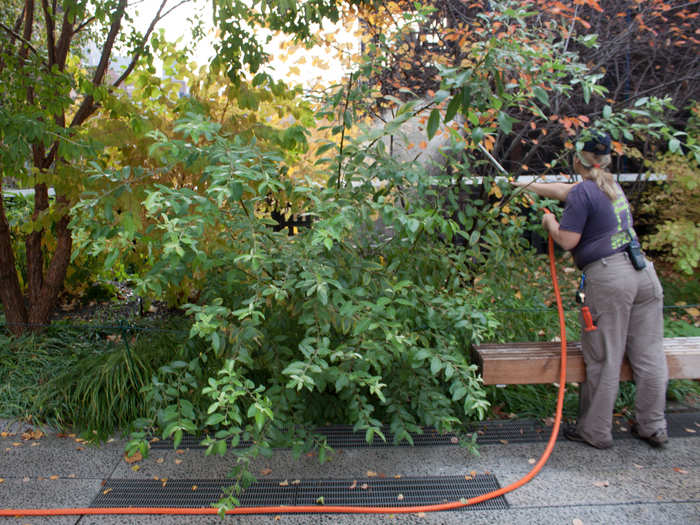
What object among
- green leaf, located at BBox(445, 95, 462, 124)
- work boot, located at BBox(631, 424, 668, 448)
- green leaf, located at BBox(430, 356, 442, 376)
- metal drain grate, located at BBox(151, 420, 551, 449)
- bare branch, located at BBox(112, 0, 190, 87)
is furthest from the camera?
bare branch, located at BBox(112, 0, 190, 87)

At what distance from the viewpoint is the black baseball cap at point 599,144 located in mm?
3238

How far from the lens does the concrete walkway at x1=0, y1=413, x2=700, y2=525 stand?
2.77m

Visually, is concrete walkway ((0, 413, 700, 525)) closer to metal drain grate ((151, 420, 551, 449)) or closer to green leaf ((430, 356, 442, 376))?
metal drain grate ((151, 420, 551, 449))

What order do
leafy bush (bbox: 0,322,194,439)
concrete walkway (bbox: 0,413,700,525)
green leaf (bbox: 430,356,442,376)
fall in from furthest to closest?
leafy bush (bbox: 0,322,194,439)
green leaf (bbox: 430,356,442,376)
concrete walkway (bbox: 0,413,700,525)

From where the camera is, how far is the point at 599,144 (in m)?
3.25

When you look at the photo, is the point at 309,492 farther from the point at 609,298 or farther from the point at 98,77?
the point at 98,77

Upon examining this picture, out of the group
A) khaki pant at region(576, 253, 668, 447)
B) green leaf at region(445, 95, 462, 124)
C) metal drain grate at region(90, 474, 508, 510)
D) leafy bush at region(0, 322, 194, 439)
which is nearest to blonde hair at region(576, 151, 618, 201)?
khaki pant at region(576, 253, 668, 447)

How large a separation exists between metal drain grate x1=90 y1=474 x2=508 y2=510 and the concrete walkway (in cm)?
5

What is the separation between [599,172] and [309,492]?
250cm

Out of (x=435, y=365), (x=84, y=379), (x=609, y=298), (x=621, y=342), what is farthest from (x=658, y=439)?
(x=84, y=379)

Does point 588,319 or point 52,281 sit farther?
point 52,281

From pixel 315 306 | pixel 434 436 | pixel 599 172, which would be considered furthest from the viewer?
pixel 434 436

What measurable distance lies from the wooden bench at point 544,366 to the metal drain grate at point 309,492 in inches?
24.8

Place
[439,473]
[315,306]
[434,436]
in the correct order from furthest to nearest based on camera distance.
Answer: [434,436] < [439,473] < [315,306]
